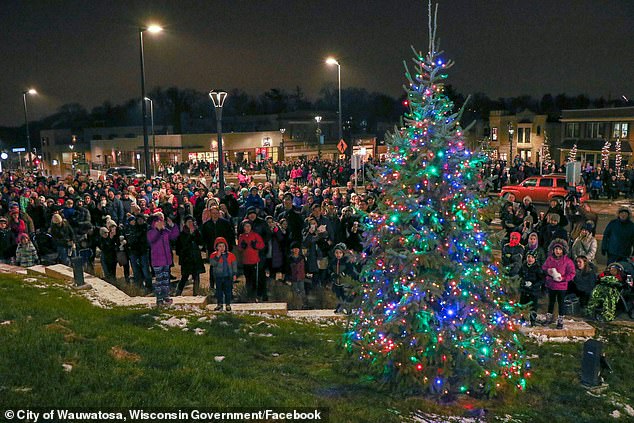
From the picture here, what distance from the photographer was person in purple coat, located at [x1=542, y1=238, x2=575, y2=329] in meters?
8.77

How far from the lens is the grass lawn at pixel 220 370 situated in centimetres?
557

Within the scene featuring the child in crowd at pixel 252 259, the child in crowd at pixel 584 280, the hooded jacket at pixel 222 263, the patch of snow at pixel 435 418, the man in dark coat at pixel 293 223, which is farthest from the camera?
the man in dark coat at pixel 293 223

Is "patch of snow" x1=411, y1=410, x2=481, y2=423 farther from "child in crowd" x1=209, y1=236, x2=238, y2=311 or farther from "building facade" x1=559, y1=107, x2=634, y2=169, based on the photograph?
"building facade" x1=559, y1=107, x2=634, y2=169

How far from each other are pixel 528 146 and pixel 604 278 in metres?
56.9

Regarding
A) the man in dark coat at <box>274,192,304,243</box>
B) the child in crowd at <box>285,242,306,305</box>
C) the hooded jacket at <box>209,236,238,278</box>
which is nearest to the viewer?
the hooded jacket at <box>209,236,238,278</box>

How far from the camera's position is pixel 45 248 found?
1392 centimetres

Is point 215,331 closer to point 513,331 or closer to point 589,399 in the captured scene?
point 513,331

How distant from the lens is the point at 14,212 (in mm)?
13352

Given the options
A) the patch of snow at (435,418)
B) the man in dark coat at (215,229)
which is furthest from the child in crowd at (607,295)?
the man in dark coat at (215,229)

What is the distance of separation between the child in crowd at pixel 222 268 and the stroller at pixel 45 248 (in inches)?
258

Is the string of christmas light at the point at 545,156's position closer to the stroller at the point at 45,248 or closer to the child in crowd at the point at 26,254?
the stroller at the point at 45,248

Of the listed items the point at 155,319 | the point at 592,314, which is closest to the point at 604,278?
the point at 592,314

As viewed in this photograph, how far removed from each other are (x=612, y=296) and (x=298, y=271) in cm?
572

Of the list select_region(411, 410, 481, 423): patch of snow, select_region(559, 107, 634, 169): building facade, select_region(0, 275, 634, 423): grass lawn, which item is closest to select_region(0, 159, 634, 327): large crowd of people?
select_region(0, 275, 634, 423): grass lawn
